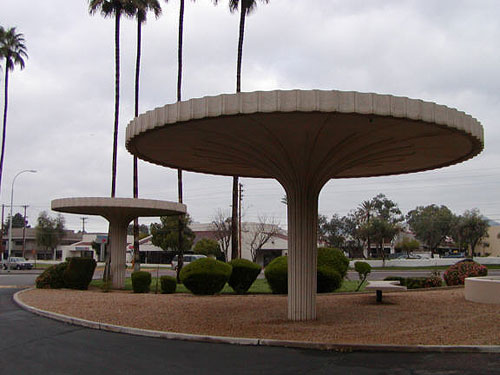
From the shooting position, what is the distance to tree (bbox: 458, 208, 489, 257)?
73.4m

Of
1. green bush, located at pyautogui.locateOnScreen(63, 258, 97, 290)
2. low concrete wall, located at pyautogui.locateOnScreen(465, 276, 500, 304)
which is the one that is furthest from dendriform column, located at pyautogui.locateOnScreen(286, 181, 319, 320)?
green bush, located at pyautogui.locateOnScreen(63, 258, 97, 290)

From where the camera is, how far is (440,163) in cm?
1422

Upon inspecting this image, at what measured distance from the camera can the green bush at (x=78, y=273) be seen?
24000 millimetres

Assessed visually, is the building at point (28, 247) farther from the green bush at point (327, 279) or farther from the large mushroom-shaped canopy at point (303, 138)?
the large mushroom-shaped canopy at point (303, 138)

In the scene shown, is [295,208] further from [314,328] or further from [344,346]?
[344,346]

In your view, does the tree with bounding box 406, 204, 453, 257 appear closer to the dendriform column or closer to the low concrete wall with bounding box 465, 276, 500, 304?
the low concrete wall with bounding box 465, 276, 500, 304

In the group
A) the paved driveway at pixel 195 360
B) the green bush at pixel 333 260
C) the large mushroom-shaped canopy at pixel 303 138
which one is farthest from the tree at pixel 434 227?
the paved driveway at pixel 195 360

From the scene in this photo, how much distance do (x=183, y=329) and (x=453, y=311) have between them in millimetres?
7521

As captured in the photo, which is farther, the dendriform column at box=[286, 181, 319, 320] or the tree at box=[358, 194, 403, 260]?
the tree at box=[358, 194, 403, 260]

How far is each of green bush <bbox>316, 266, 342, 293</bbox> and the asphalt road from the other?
1040cm

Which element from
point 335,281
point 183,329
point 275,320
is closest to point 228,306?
point 275,320

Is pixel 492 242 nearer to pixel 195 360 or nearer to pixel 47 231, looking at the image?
pixel 47 231

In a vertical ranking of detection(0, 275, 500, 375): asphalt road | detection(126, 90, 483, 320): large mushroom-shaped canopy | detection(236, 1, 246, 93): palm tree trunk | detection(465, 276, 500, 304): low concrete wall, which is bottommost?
detection(0, 275, 500, 375): asphalt road

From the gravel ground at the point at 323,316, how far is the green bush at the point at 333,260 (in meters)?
1.49
